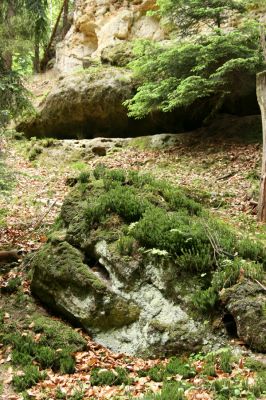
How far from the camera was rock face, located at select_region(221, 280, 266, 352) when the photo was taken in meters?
5.30

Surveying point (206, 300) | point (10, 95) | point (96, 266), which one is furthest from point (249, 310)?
point (10, 95)

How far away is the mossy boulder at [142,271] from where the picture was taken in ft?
19.2

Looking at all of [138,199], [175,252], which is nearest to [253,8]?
[138,199]

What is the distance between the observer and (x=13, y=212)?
1084cm

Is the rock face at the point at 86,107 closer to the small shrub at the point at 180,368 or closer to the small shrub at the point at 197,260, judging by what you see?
the small shrub at the point at 197,260

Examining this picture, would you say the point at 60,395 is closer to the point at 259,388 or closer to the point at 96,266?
the point at 259,388

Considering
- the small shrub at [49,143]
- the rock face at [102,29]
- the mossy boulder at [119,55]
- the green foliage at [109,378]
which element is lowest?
the green foliage at [109,378]

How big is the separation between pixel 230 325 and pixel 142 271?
5.32 feet

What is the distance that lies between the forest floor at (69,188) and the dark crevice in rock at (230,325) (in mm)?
218

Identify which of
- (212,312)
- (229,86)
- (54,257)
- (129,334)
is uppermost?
(229,86)

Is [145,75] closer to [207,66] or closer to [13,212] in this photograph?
[207,66]

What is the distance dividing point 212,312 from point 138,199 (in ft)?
8.83

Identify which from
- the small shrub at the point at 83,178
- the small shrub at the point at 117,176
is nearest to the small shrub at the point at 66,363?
the small shrub at the point at 117,176

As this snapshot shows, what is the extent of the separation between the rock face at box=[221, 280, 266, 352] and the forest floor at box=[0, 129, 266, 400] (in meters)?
0.19
